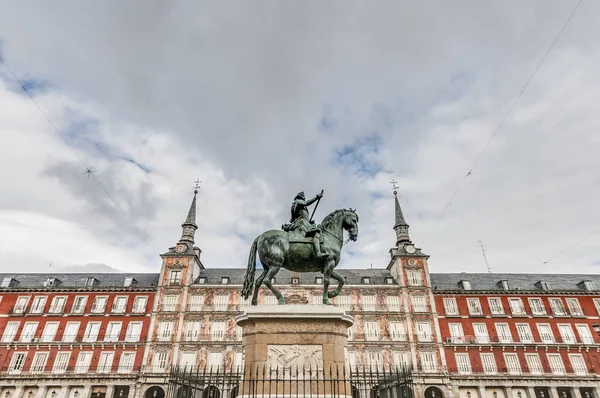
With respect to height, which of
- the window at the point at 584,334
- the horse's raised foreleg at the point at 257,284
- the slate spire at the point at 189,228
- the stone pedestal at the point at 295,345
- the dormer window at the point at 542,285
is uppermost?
the slate spire at the point at 189,228

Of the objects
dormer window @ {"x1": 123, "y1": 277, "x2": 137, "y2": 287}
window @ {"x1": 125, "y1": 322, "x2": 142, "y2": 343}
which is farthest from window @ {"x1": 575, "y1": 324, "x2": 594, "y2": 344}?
dormer window @ {"x1": 123, "y1": 277, "x2": 137, "y2": 287}

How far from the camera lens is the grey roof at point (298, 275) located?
4231 cm

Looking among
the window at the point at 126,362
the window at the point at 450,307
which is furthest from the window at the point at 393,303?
the window at the point at 126,362

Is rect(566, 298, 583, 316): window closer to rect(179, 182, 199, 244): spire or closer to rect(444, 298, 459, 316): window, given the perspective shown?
rect(444, 298, 459, 316): window

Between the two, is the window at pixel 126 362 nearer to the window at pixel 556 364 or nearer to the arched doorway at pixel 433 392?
the arched doorway at pixel 433 392

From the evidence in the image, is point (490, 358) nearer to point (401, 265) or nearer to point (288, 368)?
point (401, 265)

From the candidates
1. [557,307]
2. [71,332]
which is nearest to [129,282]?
[71,332]

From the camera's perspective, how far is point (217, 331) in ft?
125

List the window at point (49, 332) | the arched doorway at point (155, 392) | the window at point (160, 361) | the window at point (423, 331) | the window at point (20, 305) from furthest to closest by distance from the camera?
the window at point (20, 305)
the window at point (49, 332)
the window at point (423, 331)
the window at point (160, 361)
the arched doorway at point (155, 392)

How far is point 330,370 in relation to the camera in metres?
7.21

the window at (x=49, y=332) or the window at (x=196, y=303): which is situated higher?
the window at (x=196, y=303)

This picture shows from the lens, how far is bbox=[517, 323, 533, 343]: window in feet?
125

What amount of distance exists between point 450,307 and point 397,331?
7.03m

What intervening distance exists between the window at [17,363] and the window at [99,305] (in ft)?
24.5
